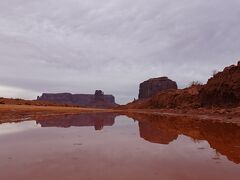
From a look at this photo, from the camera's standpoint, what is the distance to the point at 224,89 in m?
46.3

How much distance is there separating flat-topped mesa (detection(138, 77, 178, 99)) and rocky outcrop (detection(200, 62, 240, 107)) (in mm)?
124532

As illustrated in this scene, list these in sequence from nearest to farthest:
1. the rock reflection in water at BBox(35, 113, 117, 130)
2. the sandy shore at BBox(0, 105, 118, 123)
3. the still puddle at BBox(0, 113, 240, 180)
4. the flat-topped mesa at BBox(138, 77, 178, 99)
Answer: the still puddle at BBox(0, 113, 240, 180)
the rock reflection in water at BBox(35, 113, 117, 130)
the sandy shore at BBox(0, 105, 118, 123)
the flat-topped mesa at BBox(138, 77, 178, 99)

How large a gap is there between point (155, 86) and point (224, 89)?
135 meters

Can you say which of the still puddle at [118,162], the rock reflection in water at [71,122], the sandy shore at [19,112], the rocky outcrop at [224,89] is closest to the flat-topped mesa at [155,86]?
the rocky outcrop at [224,89]

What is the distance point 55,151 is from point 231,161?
6.09 m

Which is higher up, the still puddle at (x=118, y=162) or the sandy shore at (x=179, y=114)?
the sandy shore at (x=179, y=114)

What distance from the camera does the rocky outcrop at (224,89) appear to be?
141ft

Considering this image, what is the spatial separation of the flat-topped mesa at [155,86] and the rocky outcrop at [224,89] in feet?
409

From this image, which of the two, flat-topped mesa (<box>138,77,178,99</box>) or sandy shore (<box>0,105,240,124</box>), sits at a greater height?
flat-topped mesa (<box>138,77,178,99</box>)

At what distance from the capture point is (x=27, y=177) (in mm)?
7242

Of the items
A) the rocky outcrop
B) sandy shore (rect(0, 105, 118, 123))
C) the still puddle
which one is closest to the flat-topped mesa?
the rocky outcrop

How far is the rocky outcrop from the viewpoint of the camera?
43.1 metres

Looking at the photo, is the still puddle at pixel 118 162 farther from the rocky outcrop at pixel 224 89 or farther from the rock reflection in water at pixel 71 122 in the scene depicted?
the rocky outcrop at pixel 224 89

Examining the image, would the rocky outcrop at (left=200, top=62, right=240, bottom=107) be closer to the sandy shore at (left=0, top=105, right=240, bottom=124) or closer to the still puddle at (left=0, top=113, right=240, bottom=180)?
the sandy shore at (left=0, top=105, right=240, bottom=124)
